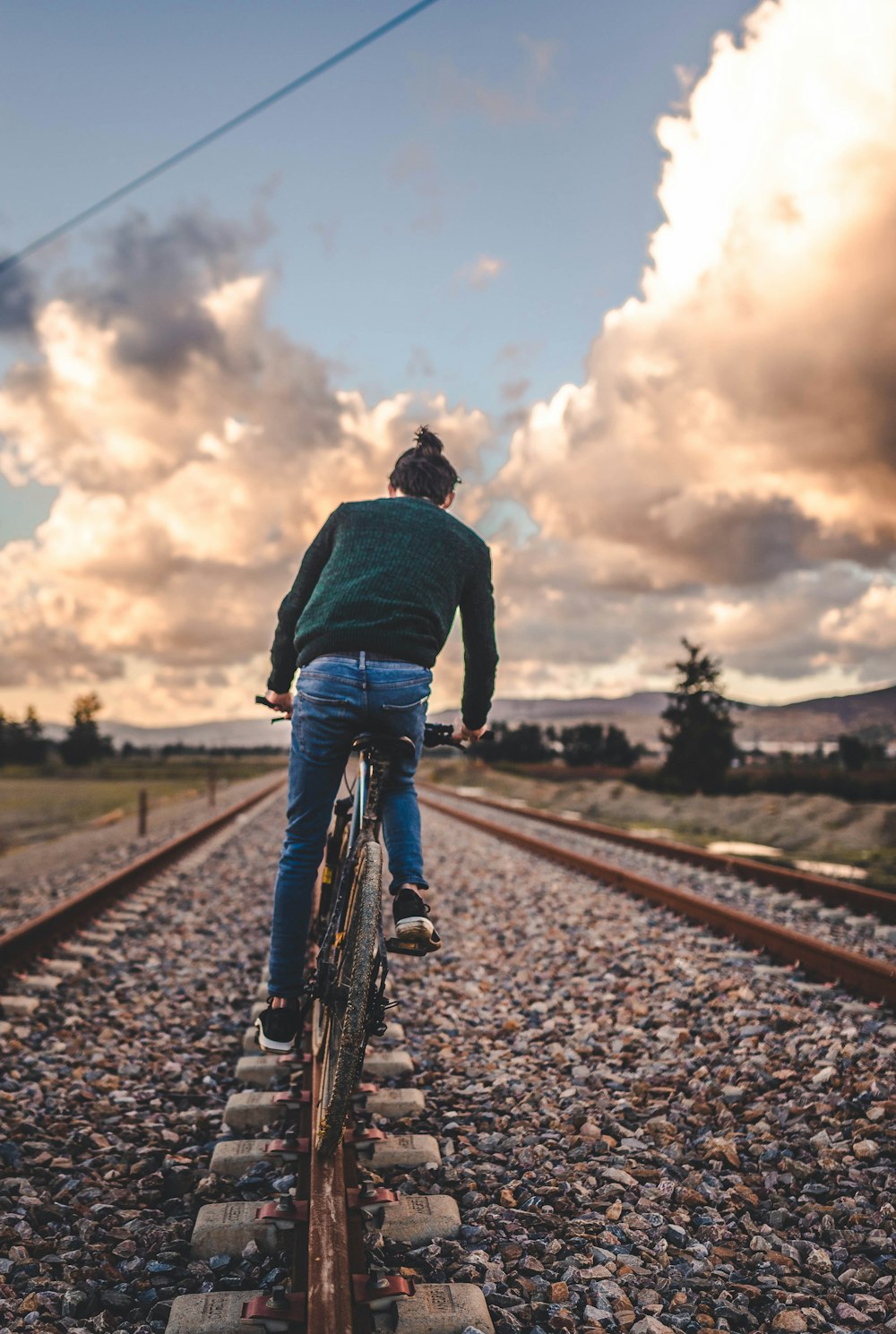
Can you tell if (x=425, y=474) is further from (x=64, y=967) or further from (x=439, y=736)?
(x=64, y=967)

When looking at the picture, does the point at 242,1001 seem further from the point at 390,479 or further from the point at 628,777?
the point at 628,777

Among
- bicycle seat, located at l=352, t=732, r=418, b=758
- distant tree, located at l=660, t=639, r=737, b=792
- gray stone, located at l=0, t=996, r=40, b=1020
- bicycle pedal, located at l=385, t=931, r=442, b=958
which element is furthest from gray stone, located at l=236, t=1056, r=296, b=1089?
distant tree, located at l=660, t=639, r=737, b=792

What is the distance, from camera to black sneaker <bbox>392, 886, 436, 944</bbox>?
260 cm

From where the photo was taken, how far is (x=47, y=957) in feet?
17.9

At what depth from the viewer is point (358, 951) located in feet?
8.16

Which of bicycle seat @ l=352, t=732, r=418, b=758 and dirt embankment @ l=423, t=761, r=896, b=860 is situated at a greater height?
bicycle seat @ l=352, t=732, r=418, b=758

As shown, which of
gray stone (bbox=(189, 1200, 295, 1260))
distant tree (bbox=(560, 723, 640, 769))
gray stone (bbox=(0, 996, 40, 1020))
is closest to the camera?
gray stone (bbox=(189, 1200, 295, 1260))

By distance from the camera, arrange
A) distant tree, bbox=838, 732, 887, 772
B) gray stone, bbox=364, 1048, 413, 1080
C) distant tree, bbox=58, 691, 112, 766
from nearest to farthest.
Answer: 1. gray stone, bbox=364, 1048, 413, 1080
2. distant tree, bbox=838, 732, 887, 772
3. distant tree, bbox=58, 691, 112, 766

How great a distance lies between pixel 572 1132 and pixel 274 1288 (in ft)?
4.41

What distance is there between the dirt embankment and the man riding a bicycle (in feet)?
39.7

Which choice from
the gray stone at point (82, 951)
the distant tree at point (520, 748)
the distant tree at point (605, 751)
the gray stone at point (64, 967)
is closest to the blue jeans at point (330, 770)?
the gray stone at point (64, 967)

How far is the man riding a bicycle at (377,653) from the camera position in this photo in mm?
2604

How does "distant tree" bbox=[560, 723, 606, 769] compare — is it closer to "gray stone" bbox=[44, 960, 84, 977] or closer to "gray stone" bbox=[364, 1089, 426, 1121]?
"gray stone" bbox=[44, 960, 84, 977]

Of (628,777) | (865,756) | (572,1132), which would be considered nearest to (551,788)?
(628,777)
